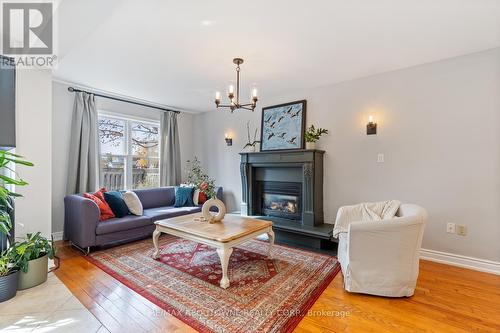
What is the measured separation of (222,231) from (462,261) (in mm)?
2828

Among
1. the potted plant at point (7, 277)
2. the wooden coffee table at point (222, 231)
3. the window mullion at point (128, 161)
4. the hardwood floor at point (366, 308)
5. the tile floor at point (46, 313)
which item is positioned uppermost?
the window mullion at point (128, 161)

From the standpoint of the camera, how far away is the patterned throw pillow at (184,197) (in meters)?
4.43

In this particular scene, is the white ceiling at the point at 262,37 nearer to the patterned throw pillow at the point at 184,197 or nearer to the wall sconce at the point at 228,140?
the wall sconce at the point at 228,140

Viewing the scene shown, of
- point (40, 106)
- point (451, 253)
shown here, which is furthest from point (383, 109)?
point (40, 106)

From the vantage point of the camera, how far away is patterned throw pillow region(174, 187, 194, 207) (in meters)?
4.43

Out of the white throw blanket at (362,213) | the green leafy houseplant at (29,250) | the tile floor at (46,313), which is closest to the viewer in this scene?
the tile floor at (46,313)

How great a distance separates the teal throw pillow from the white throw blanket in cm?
304

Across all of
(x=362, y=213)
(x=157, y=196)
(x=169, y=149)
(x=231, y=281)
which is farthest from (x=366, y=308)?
(x=169, y=149)

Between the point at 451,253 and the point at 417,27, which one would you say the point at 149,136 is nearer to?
the point at 417,27

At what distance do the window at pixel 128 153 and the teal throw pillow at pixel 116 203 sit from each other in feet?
2.80

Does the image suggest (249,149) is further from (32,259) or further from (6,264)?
(6,264)

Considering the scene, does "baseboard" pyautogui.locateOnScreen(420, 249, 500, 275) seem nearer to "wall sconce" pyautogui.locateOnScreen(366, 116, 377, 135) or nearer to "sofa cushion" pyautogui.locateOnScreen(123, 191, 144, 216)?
"wall sconce" pyautogui.locateOnScreen(366, 116, 377, 135)

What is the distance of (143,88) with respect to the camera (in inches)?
156

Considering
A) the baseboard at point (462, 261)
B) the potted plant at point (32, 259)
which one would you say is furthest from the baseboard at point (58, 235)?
the baseboard at point (462, 261)
